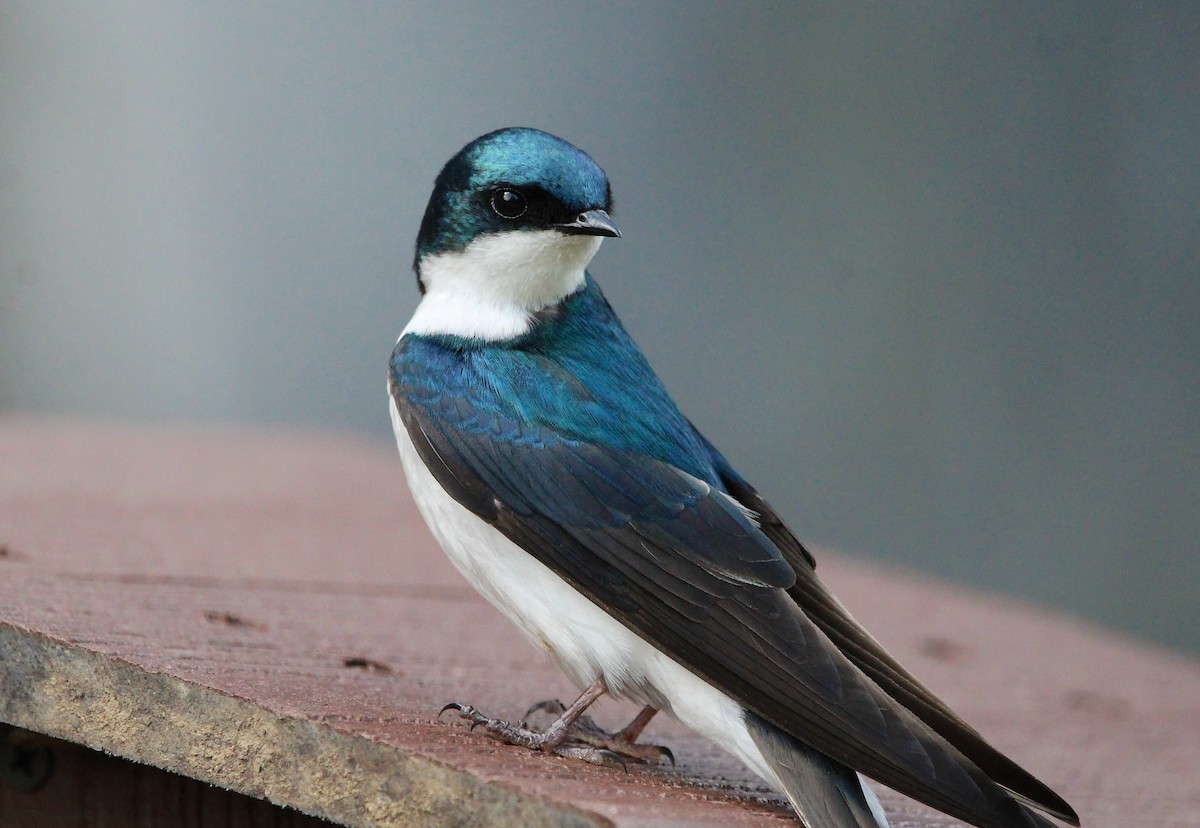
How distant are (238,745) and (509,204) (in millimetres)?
831

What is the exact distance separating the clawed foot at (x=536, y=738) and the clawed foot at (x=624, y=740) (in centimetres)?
5

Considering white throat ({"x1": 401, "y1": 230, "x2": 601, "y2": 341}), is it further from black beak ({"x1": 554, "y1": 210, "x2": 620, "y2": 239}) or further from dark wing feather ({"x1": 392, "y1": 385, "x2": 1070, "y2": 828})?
dark wing feather ({"x1": 392, "y1": 385, "x2": 1070, "y2": 828})

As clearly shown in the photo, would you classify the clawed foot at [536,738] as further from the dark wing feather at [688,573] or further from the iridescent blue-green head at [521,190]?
the iridescent blue-green head at [521,190]

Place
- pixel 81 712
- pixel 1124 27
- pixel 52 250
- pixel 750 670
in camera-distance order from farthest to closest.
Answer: pixel 52 250
pixel 1124 27
pixel 750 670
pixel 81 712

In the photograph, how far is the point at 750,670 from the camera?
1656 mm

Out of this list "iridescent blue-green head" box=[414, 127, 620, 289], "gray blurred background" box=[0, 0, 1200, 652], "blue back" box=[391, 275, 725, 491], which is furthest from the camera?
"gray blurred background" box=[0, 0, 1200, 652]

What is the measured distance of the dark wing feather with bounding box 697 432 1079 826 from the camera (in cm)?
154

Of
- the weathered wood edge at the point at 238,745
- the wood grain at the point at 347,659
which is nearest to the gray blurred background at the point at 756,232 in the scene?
the wood grain at the point at 347,659

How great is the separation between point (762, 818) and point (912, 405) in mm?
4285

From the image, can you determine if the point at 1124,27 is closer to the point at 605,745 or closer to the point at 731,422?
the point at 731,422

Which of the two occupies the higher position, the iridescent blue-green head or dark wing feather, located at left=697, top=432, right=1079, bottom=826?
the iridescent blue-green head

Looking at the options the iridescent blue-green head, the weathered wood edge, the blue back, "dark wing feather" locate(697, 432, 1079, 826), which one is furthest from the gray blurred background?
the weathered wood edge

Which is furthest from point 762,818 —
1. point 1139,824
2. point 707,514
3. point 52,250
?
point 52,250

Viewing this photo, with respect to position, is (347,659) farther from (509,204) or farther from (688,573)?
(509,204)
